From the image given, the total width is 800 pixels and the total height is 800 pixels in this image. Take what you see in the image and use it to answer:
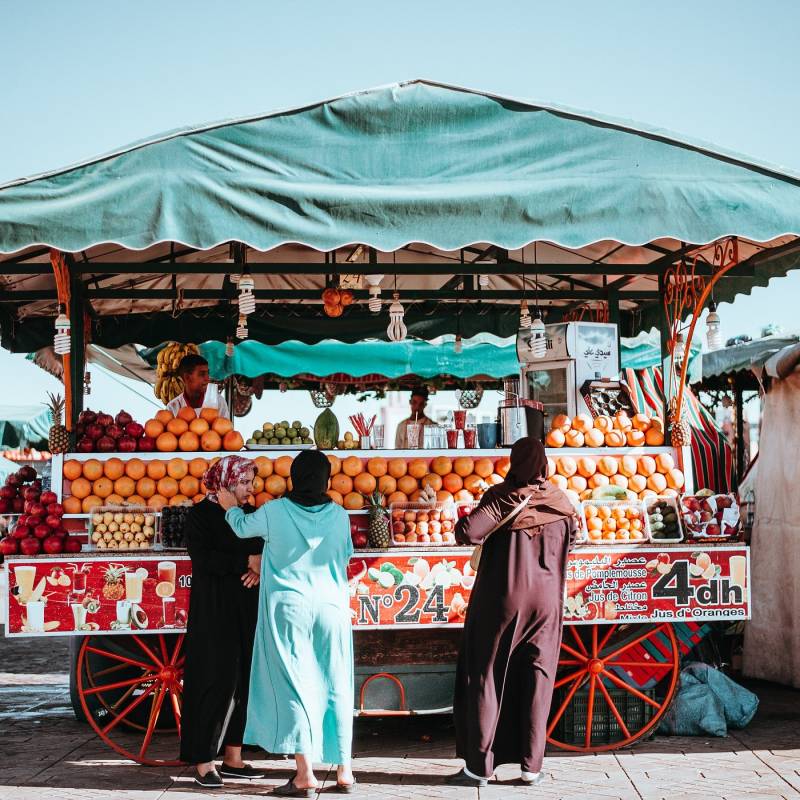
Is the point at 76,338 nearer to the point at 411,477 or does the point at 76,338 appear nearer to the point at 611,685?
the point at 411,477

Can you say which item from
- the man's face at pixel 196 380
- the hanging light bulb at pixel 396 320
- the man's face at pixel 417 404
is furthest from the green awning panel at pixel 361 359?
the man's face at pixel 196 380

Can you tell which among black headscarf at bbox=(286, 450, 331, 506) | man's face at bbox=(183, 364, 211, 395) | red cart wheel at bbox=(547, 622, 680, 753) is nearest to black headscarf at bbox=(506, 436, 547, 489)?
black headscarf at bbox=(286, 450, 331, 506)

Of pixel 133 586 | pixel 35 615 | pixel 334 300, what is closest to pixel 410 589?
pixel 133 586

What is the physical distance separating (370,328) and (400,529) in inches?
196

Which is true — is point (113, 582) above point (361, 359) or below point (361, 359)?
below

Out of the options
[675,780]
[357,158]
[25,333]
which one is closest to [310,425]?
[25,333]

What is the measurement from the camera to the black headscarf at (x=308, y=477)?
5.08 meters

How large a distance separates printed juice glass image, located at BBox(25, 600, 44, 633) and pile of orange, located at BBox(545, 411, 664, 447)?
10.8 feet

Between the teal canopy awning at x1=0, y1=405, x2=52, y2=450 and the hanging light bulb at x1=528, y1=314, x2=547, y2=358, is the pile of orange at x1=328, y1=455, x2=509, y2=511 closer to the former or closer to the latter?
the hanging light bulb at x1=528, y1=314, x2=547, y2=358

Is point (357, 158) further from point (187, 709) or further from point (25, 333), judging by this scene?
Answer: point (25, 333)

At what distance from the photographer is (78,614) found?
5.72 metres

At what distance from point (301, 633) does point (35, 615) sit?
5.51 ft

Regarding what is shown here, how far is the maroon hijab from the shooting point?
520 centimetres

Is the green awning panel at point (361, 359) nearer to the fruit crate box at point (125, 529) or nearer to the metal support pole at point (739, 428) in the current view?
the metal support pole at point (739, 428)
